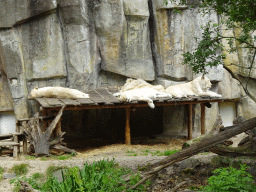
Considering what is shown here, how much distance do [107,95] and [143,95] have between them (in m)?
1.47

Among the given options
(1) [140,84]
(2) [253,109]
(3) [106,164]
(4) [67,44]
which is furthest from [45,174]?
(2) [253,109]

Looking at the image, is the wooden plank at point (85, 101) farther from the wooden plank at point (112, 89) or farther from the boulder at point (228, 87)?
the boulder at point (228, 87)

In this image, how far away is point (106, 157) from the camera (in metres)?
8.95

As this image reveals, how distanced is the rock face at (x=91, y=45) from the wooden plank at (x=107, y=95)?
0.69 meters

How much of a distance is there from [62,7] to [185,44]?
5.30m

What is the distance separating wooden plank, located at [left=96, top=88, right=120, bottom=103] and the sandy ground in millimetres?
1641

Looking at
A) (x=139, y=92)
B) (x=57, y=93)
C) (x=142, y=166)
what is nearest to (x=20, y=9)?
(x=57, y=93)

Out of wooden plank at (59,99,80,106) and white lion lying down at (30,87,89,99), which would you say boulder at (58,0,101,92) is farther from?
wooden plank at (59,99,80,106)

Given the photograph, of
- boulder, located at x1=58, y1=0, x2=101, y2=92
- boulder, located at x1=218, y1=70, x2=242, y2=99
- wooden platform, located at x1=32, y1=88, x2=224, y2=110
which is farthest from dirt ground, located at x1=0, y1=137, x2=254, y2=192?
boulder, located at x1=218, y1=70, x2=242, y2=99

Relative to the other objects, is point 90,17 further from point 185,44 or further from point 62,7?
point 185,44

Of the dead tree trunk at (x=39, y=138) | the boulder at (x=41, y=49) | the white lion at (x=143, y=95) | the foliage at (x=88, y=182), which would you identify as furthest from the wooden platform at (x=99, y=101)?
the foliage at (x=88, y=182)

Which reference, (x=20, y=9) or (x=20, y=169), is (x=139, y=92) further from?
(x=20, y=9)

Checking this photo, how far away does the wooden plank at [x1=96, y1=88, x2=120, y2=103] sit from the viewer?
10695mm

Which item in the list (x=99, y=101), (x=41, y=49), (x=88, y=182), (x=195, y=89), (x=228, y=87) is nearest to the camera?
(x=88, y=182)
